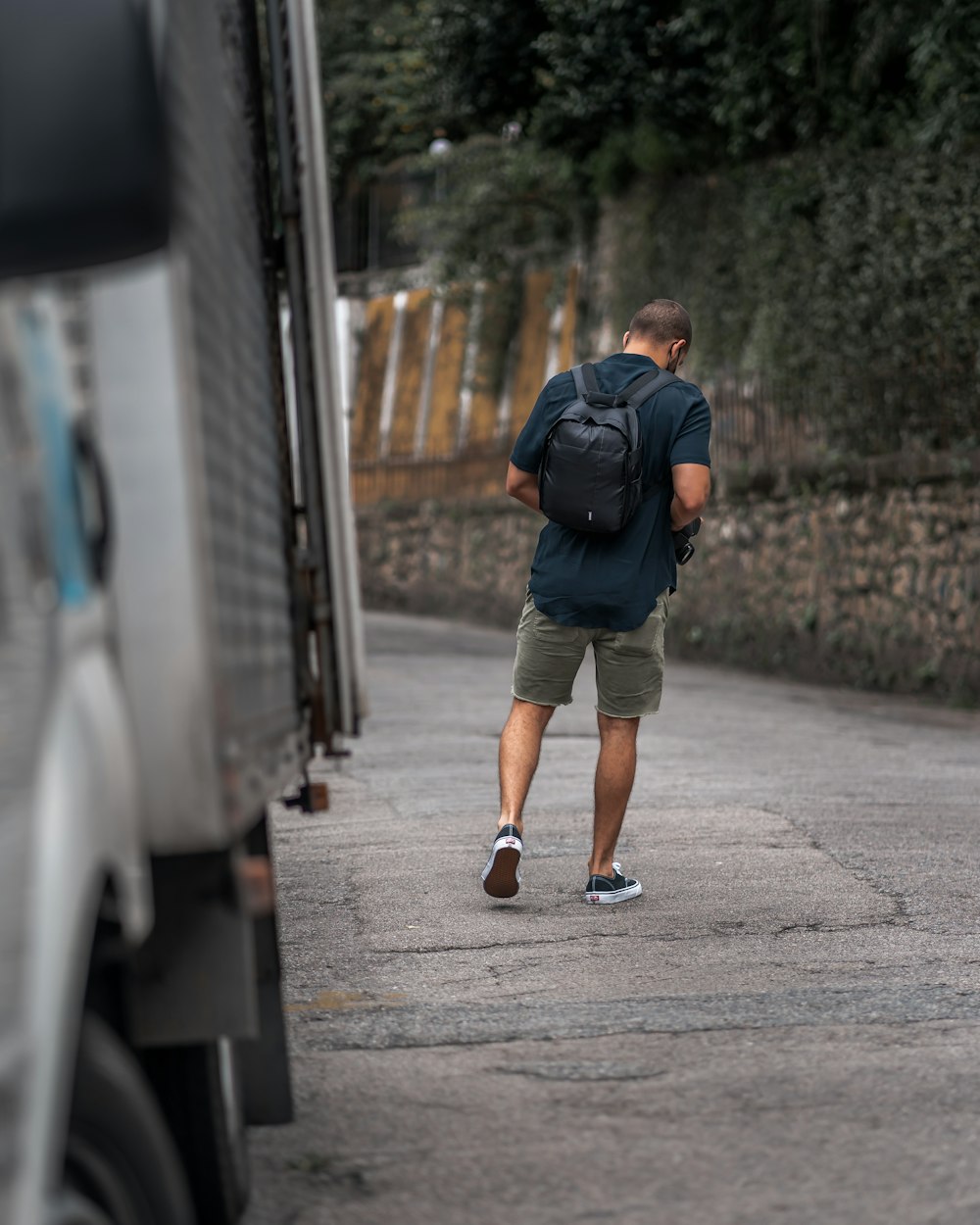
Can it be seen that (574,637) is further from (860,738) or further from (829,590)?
(829,590)

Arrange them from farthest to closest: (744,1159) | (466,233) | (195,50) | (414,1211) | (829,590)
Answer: (466,233)
(829,590)
(744,1159)
(414,1211)
(195,50)

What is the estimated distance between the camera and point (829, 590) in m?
15.6

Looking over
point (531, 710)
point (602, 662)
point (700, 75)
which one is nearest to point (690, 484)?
point (602, 662)

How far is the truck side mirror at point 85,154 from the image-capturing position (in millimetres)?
1776

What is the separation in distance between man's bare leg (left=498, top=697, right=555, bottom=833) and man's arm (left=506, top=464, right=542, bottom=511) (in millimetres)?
663

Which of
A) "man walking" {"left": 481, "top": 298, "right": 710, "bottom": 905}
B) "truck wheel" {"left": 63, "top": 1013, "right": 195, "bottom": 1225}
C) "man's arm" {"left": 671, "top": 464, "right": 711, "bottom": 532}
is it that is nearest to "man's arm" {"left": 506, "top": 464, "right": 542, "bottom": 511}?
"man walking" {"left": 481, "top": 298, "right": 710, "bottom": 905}

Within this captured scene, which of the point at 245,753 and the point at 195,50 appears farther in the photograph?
the point at 195,50

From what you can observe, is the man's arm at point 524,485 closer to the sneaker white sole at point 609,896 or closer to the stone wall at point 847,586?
the sneaker white sole at point 609,896

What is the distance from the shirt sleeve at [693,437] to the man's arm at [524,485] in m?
0.48

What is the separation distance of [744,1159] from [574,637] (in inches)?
104

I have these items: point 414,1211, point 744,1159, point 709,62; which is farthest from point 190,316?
point 709,62

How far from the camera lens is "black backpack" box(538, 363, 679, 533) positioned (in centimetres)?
566

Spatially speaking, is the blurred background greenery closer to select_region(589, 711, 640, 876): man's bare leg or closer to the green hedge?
the green hedge

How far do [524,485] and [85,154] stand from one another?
4287 mm
